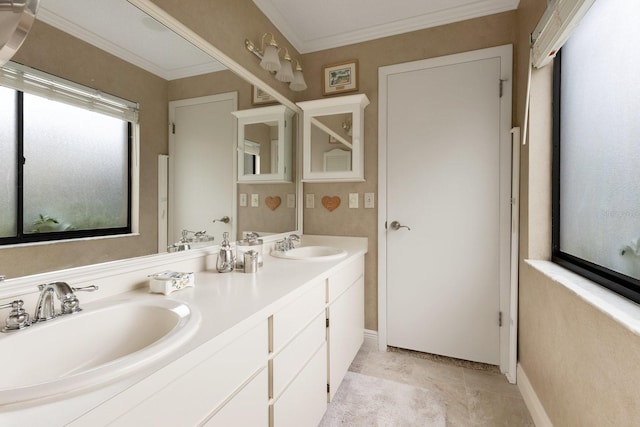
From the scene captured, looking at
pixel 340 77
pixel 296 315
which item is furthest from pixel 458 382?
pixel 340 77

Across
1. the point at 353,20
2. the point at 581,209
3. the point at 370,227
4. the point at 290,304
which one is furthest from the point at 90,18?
the point at 581,209

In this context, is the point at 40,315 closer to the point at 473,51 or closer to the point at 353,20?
the point at 353,20

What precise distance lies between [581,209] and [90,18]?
2.06 m

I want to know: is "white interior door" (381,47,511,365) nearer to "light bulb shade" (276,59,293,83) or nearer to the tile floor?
the tile floor

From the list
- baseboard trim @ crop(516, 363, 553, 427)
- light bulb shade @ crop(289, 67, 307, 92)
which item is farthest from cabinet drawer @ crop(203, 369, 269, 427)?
light bulb shade @ crop(289, 67, 307, 92)

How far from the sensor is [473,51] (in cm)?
196

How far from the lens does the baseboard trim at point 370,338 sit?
87.7 inches

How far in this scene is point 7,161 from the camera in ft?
2.47

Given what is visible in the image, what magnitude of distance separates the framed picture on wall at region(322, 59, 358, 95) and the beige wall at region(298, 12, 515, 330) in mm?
46

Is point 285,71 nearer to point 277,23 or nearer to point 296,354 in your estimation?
point 277,23

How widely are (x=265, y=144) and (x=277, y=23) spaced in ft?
2.97

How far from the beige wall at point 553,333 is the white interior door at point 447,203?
184 millimetres

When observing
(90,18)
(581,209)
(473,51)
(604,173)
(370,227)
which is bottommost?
(370,227)

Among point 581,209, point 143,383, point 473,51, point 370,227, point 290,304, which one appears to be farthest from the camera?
point 370,227
